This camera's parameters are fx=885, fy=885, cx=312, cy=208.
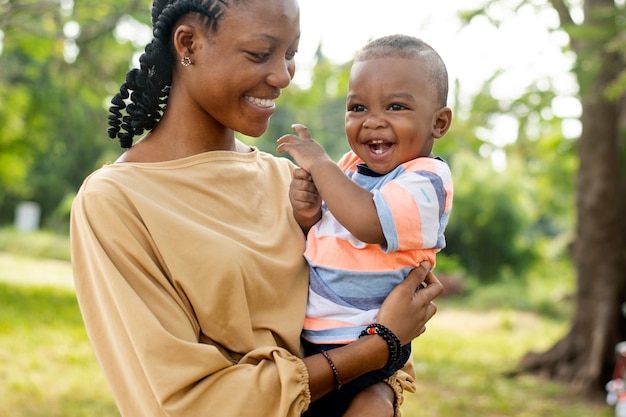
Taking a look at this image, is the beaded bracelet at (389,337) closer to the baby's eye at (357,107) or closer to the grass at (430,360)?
the baby's eye at (357,107)

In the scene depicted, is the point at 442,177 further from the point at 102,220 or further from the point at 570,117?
the point at 570,117

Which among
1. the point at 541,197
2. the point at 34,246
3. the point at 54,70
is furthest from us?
the point at 34,246

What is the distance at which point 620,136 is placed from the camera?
9734 millimetres

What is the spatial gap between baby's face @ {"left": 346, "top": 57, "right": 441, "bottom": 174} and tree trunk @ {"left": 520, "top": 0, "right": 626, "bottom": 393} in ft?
23.7

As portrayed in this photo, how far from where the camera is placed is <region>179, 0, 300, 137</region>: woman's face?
7.16ft

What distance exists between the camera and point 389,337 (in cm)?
214

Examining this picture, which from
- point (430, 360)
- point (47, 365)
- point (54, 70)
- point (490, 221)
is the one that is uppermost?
point (54, 70)

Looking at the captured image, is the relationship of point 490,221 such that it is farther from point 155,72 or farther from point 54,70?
point 155,72

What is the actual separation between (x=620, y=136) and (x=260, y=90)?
8.30 m

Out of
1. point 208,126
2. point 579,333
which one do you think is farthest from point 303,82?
point 208,126

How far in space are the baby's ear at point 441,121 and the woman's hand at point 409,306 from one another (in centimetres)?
37

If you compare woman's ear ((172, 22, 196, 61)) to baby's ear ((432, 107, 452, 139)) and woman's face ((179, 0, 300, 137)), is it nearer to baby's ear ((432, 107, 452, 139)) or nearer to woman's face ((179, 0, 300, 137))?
woman's face ((179, 0, 300, 137))

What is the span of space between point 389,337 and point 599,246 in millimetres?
8008

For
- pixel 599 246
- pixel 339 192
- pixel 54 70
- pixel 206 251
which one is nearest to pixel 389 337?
pixel 339 192
